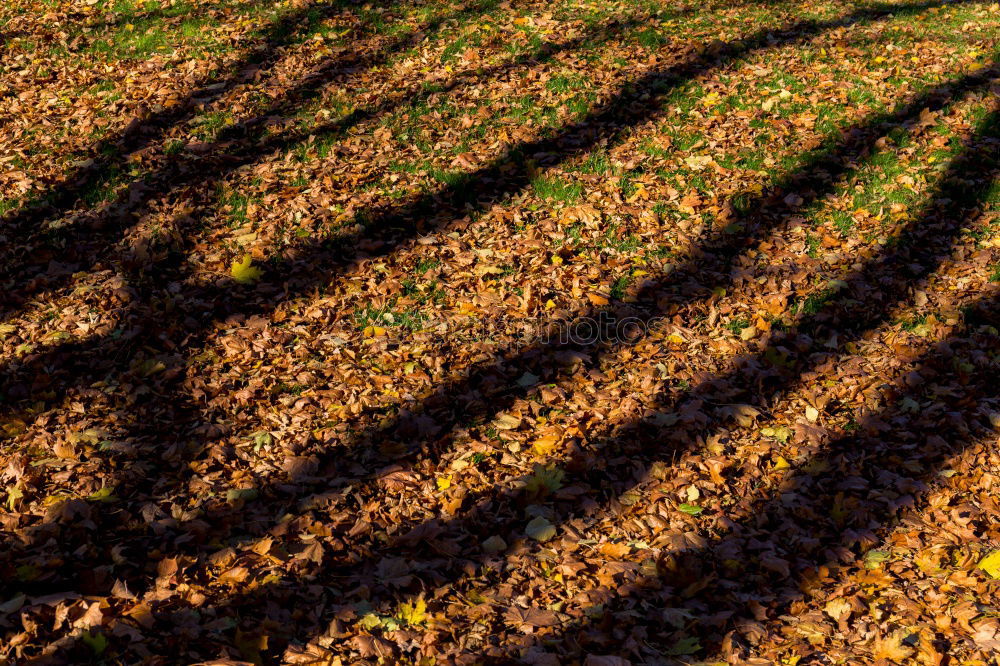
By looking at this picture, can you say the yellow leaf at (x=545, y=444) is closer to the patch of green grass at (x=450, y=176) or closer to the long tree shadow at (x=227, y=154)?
the patch of green grass at (x=450, y=176)

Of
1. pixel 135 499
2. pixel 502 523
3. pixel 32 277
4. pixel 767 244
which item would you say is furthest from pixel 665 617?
pixel 32 277

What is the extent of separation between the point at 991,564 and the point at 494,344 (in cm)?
330

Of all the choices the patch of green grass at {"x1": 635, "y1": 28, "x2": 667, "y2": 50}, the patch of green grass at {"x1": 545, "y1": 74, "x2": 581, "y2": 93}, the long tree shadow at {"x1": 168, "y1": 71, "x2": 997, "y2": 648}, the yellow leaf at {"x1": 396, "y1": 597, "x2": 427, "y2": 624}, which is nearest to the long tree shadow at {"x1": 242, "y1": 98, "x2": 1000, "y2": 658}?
the long tree shadow at {"x1": 168, "y1": 71, "x2": 997, "y2": 648}

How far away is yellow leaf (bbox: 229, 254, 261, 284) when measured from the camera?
260 inches

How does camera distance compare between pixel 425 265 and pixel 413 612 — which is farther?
pixel 425 265

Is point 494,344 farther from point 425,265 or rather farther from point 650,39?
point 650,39

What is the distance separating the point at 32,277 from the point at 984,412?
22.4ft

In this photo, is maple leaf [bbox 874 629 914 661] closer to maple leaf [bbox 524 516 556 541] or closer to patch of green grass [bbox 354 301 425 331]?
maple leaf [bbox 524 516 556 541]

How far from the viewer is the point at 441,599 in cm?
438

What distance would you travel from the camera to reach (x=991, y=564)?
15.0 feet

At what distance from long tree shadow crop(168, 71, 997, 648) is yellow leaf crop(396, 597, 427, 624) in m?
0.12

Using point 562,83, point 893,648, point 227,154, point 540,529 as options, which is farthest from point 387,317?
point 562,83

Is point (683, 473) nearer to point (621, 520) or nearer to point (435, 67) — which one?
point (621, 520)

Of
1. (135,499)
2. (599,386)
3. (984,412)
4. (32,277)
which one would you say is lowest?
(984,412)
